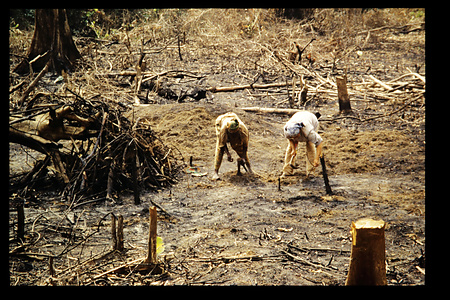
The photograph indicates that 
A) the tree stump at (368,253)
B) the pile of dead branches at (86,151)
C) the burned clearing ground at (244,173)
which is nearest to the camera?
the tree stump at (368,253)

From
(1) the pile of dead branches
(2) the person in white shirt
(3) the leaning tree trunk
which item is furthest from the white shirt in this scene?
(3) the leaning tree trunk

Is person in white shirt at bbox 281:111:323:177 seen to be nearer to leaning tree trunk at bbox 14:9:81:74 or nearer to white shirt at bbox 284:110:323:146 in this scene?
white shirt at bbox 284:110:323:146

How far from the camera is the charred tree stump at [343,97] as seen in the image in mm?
→ 12328

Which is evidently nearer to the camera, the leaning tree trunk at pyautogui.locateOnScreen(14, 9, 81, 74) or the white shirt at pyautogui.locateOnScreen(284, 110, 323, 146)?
the white shirt at pyautogui.locateOnScreen(284, 110, 323, 146)

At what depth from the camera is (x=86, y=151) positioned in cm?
831

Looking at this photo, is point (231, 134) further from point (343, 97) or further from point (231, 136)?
point (343, 97)

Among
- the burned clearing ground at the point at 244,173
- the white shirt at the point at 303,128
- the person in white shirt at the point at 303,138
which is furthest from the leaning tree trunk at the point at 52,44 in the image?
the white shirt at the point at 303,128

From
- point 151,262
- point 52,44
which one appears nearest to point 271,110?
point 52,44

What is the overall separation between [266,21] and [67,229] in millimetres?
15394

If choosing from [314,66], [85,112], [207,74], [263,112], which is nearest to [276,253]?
[85,112]

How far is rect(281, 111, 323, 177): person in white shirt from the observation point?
26.7 ft

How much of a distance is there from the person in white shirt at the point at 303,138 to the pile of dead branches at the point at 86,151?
7.32 ft

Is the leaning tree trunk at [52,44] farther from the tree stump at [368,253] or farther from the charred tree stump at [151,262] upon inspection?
the tree stump at [368,253]

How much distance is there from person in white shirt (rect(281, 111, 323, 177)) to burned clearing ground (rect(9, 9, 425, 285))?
10.4 inches
